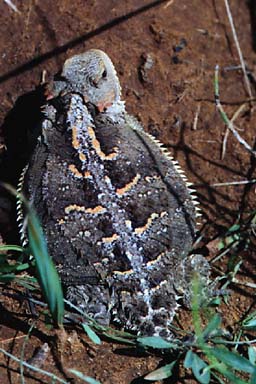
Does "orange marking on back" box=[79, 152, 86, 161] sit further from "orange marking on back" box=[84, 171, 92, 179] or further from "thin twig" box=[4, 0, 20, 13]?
"thin twig" box=[4, 0, 20, 13]

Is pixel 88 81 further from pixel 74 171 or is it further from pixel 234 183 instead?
pixel 234 183

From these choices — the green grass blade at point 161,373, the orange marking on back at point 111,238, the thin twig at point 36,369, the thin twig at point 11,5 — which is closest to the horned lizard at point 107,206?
the orange marking on back at point 111,238

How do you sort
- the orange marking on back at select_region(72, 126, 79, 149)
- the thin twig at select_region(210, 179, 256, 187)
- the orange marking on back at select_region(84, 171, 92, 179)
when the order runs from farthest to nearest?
the thin twig at select_region(210, 179, 256, 187) < the orange marking on back at select_region(72, 126, 79, 149) < the orange marking on back at select_region(84, 171, 92, 179)

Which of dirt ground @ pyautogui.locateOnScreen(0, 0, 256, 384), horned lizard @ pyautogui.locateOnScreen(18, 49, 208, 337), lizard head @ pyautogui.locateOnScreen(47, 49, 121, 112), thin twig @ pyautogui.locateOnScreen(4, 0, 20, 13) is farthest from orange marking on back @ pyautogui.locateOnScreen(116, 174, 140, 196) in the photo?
thin twig @ pyautogui.locateOnScreen(4, 0, 20, 13)

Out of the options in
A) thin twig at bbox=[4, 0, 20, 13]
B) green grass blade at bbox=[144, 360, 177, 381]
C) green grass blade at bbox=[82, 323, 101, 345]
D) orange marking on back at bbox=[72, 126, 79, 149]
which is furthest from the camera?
thin twig at bbox=[4, 0, 20, 13]

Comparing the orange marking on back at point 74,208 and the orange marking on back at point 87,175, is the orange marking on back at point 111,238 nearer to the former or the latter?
the orange marking on back at point 74,208

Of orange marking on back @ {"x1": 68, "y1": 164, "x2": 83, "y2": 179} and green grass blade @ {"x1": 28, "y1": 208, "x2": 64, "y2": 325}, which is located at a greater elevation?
orange marking on back @ {"x1": 68, "y1": 164, "x2": 83, "y2": 179}

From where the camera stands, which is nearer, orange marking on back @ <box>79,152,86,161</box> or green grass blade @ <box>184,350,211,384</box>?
green grass blade @ <box>184,350,211,384</box>
